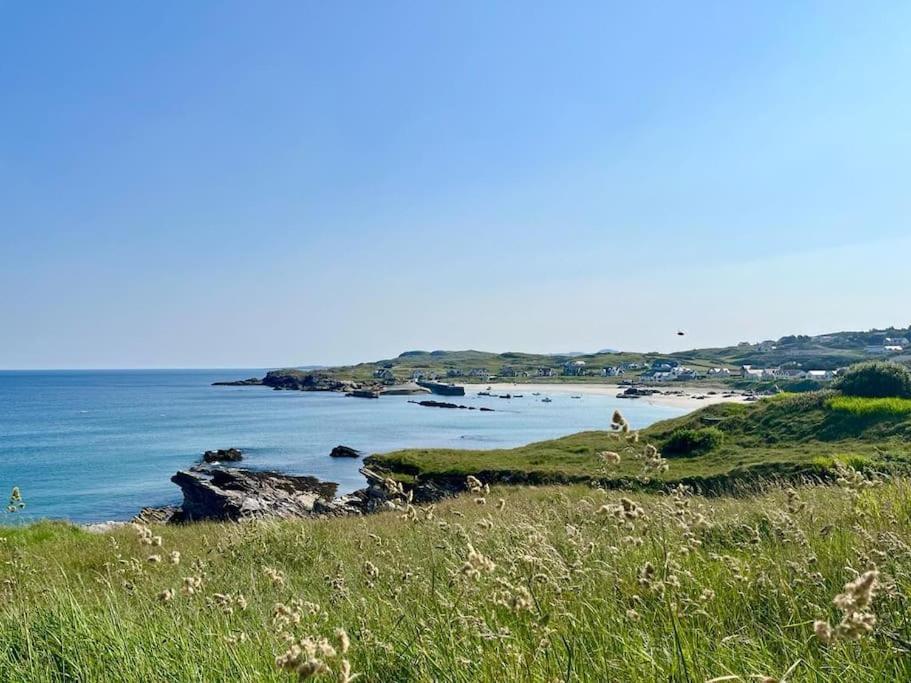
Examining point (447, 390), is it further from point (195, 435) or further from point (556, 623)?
point (556, 623)

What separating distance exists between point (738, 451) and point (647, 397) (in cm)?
9648

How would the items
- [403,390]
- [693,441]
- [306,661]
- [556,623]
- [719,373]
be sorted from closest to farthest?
[306,661] → [556,623] → [693,441] → [719,373] → [403,390]

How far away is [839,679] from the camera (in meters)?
3.12

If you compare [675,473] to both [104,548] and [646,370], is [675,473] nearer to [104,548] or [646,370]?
[104,548]

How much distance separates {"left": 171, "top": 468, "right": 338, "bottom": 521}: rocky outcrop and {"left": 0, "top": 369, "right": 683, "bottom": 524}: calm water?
13.5 ft

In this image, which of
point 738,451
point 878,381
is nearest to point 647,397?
point 878,381

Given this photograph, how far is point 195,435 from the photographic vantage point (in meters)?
77.2

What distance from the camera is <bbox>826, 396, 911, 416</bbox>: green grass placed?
3022 cm

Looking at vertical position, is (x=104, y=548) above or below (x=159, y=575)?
below

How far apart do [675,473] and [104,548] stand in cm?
2324

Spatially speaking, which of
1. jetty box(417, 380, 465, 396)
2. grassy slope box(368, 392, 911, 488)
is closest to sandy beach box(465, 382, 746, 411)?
jetty box(417, 380, 465, 396)

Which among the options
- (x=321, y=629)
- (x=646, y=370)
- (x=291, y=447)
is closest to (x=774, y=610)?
(x=321, y=629)

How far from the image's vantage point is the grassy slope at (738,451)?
24750 mm

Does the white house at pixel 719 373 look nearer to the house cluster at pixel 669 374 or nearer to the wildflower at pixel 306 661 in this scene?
the house cluster at pixel 669 374
